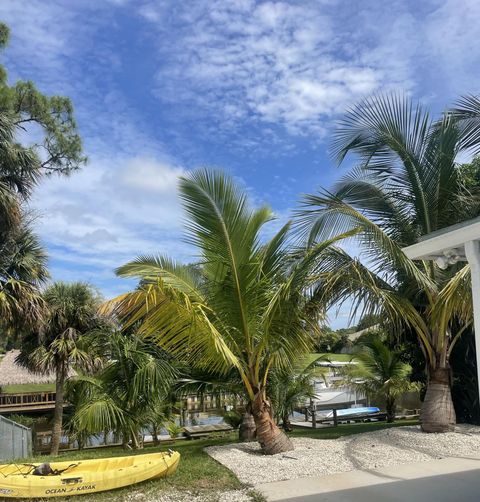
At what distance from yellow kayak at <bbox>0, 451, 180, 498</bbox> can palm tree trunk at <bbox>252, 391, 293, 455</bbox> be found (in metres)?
1.93

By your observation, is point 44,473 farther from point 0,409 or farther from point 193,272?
point 0,409

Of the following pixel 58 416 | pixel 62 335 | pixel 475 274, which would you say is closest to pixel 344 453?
pixel 475 274

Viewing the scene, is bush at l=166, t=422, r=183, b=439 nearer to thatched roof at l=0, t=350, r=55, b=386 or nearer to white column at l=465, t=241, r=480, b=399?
thatched roof at l=0, t=350, r=55, b=386

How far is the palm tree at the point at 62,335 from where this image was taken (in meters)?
18.3

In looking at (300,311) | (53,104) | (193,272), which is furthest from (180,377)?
(53,104)

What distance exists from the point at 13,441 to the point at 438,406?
34.3 feet

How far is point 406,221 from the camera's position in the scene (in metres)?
10.9

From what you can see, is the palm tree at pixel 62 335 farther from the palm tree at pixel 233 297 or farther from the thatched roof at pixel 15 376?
the palm tree at pixel 233 297

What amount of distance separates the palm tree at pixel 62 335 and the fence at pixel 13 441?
3.48 m

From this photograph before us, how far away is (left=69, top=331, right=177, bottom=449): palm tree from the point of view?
35.3 feet

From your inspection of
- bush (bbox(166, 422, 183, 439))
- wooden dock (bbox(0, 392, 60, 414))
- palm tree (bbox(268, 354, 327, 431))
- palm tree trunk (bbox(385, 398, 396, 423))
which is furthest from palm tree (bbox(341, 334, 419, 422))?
wooden dock (bbox(0, 392, 60, 414))

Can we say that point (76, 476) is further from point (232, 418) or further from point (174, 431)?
point (174, 431)

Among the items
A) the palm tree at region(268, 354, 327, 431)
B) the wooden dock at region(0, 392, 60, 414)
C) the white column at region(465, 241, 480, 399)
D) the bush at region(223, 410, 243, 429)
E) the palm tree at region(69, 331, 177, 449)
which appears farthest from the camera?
the wooden dock at region(0, 392, 60, 414)

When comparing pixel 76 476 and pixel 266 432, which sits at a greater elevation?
pixel 266 432
